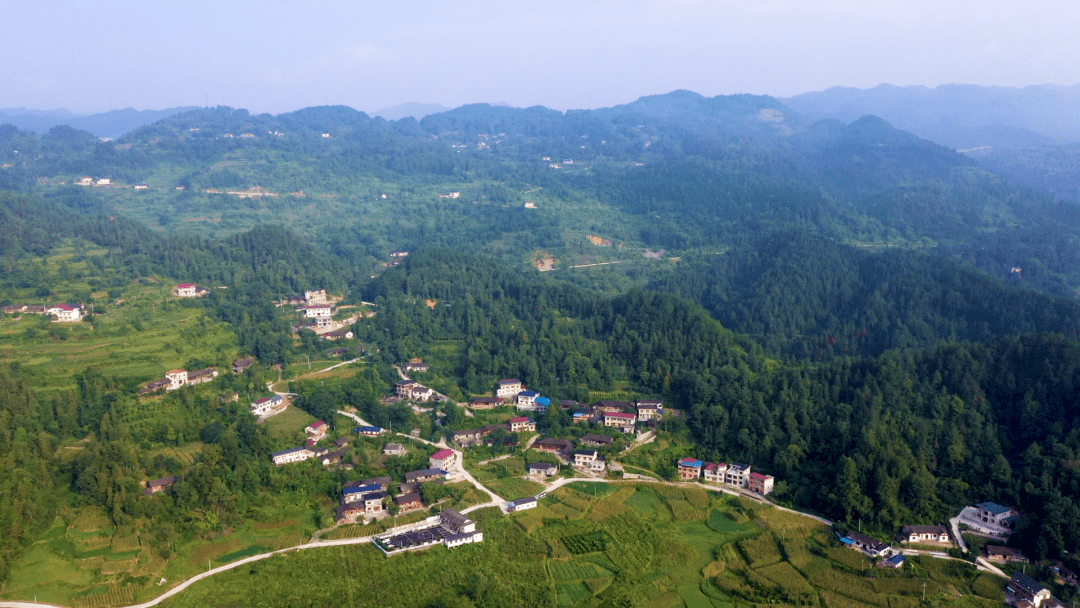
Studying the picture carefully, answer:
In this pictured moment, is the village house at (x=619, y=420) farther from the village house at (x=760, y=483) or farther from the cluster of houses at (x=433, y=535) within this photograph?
the cluster of houses at (x=433, y=535)

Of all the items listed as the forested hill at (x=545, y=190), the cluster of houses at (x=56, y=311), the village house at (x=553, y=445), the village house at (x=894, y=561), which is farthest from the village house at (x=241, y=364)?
→ the village house at (x=894, y=561)

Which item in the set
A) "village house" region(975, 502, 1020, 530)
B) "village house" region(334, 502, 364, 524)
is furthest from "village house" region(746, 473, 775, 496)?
"village house" region(334, 502, 364, 524)

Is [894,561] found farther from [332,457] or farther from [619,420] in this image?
[332,457]

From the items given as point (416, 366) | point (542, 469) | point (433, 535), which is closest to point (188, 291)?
point (416, 366)

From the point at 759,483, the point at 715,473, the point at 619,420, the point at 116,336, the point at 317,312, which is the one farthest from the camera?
the point at 317,312

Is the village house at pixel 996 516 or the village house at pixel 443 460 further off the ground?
the village house at pixel 443 460

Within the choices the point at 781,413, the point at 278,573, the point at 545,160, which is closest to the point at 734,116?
the point at 545,160
